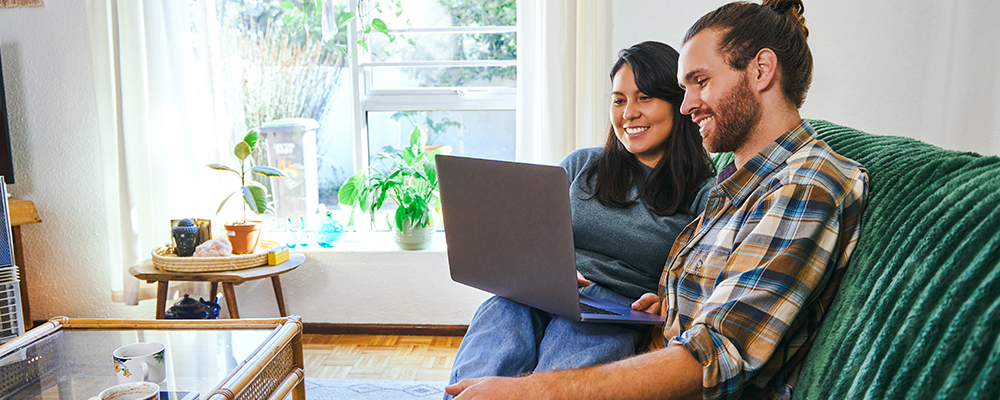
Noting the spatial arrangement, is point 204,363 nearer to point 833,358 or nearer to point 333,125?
point 833,358

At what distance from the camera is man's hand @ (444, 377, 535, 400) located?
79 cm

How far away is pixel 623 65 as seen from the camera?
1313 mm

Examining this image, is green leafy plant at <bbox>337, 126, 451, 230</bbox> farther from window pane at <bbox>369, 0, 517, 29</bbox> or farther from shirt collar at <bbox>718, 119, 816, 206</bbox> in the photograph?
shirt collar at <bbox>718, 119, 816, 206</bbox>

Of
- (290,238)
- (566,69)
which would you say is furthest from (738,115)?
(290,238)

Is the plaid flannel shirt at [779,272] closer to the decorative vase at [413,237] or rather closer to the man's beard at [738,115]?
the man's beard at [738,115]

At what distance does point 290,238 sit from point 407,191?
67cm

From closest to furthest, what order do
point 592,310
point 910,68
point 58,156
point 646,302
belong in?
1. point 592,310
2. point 646,302
3. point 910,68
4. point 58,156

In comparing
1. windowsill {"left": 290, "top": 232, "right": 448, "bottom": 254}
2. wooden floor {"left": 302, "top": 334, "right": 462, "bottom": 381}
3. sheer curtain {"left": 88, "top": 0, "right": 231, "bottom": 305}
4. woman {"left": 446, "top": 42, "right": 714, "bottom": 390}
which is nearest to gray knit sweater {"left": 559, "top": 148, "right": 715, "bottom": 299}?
woman {"left": 446, "top": 42, "right": 714, "bottom": 390}

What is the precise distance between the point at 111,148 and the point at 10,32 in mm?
657

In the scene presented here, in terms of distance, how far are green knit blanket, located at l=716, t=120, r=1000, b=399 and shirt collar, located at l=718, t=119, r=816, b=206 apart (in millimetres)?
104

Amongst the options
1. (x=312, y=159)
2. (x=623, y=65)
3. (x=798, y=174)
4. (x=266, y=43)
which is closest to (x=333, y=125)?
(x=312, y=159)

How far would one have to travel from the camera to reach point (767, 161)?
870 millimetres

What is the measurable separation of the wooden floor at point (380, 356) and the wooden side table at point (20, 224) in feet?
3.56

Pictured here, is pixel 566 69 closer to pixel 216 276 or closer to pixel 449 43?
pixel 449 43
